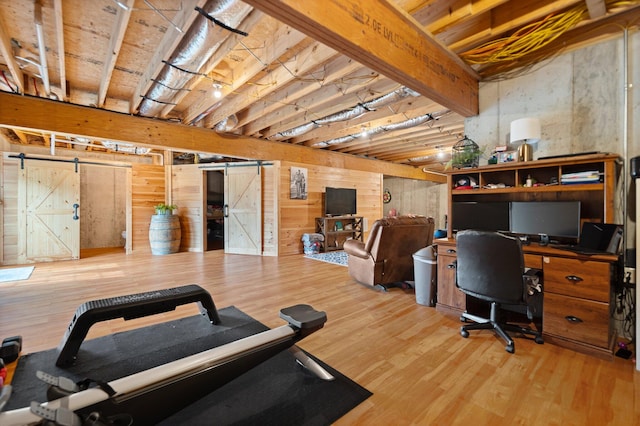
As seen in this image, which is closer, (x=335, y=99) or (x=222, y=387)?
(x=222, y=387)

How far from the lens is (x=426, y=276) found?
10.2 ft

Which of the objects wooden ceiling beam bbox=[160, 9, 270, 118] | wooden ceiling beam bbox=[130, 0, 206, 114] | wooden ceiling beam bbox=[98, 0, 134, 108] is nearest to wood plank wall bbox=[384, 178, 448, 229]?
wooden ceiling beam bbox=[160, 9, 270, 118]

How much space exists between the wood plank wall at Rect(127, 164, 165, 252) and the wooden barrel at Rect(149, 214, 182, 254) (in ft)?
1.48

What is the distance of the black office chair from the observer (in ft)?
6.76

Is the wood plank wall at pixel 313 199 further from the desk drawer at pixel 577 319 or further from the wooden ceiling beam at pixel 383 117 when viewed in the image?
the desk drawer at pixel 577 319

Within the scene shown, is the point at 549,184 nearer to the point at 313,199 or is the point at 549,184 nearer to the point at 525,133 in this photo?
the point at 525,133

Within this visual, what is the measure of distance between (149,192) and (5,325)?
450 cm

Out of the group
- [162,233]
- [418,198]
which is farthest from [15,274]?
[418,198]

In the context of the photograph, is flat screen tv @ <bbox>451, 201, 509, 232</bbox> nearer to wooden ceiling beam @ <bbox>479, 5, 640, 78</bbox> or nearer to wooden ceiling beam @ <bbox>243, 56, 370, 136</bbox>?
wooden ceiling beam @ <bbox>479, 5, 640, 78</bbox>

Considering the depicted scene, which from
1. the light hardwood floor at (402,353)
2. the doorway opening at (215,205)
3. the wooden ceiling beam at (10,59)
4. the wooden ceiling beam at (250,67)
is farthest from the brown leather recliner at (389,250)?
the doorway opening at (215,205)

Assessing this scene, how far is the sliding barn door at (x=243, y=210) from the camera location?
6.37 metres

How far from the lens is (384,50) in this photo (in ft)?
6.75

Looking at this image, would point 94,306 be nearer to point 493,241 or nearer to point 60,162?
point 493,241

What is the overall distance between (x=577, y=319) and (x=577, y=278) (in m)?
0.32
